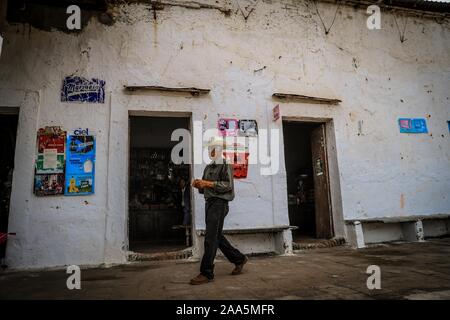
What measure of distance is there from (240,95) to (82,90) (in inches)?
129

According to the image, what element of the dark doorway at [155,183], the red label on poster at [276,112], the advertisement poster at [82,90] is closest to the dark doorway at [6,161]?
the advertisement poster at [82,90]

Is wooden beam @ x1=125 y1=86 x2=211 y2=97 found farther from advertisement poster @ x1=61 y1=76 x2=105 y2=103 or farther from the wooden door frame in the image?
the wooden door frame

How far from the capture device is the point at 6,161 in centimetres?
685

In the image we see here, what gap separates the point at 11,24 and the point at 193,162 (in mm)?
4537

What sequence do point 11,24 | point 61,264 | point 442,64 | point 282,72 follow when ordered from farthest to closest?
point 442,64, point 282,72, point 11,24, point 61,264

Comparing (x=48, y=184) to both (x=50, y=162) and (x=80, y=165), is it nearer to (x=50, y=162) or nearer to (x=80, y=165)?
(x=50, y=162)

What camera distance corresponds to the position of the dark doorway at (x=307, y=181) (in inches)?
285

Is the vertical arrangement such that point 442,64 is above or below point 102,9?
below

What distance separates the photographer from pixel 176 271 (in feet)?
15.8

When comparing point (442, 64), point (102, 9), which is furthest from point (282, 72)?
point (442, 64)

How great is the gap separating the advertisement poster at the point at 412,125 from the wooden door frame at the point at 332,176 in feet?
6.35

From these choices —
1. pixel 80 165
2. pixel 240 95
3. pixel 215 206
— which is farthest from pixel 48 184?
pixel 240 95

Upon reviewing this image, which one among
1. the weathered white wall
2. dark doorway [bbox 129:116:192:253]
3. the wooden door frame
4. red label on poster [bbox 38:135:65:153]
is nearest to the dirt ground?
the weathered white wall

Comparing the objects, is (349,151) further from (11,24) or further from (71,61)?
(11,24)
